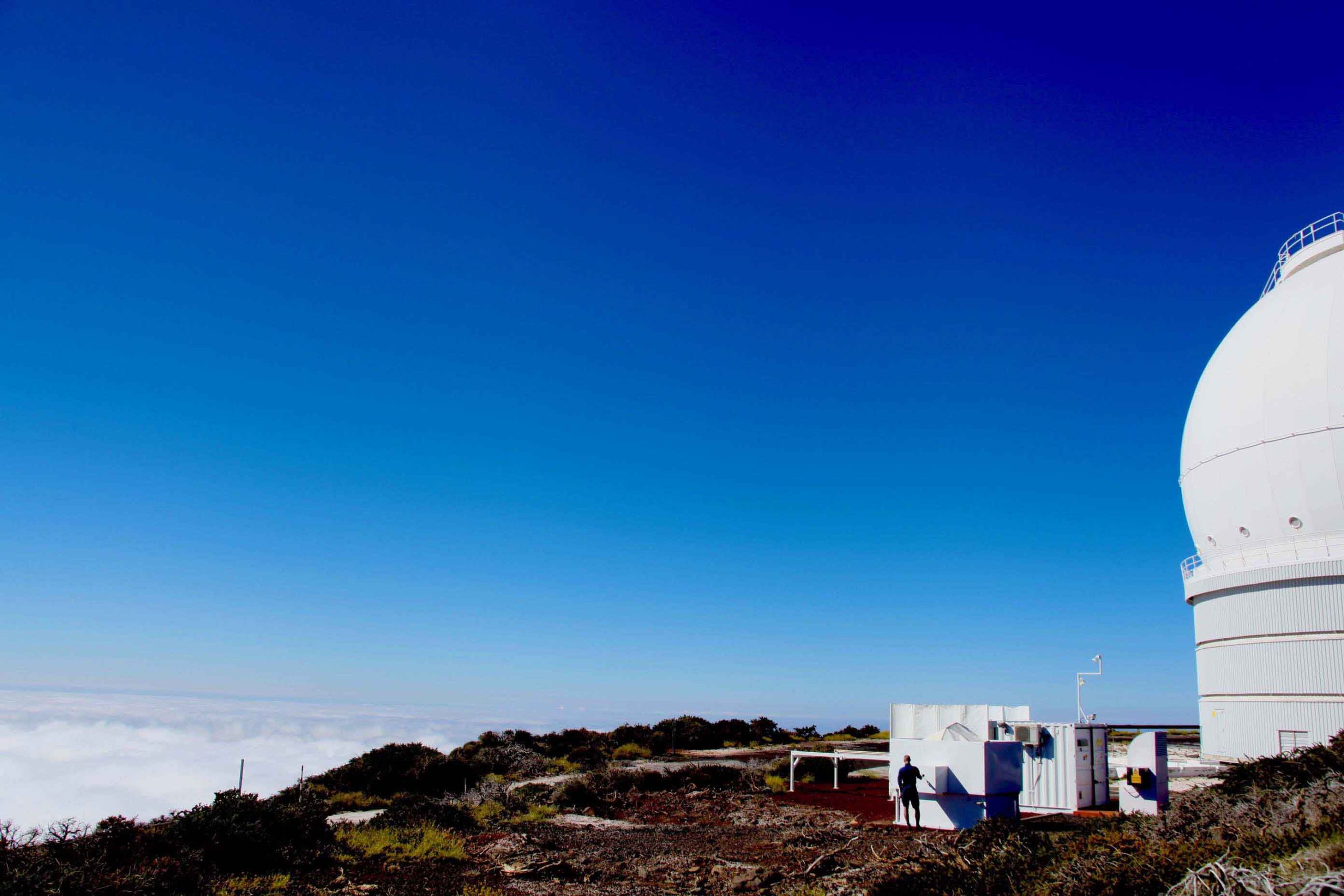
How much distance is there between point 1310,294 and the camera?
74.3ft

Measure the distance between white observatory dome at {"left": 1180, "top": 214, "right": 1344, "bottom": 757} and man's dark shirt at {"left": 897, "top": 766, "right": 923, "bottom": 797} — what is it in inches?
471

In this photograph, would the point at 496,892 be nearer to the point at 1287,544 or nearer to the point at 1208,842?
the point at 1208,842

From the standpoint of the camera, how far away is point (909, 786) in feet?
47.3

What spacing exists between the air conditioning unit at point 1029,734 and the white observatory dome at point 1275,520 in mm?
8540

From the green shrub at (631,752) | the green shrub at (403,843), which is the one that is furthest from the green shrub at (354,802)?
the green shrub at (631,752)

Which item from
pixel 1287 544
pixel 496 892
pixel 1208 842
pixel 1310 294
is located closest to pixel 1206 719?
pixel 1287 544

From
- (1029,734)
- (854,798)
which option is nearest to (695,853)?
(854,798)

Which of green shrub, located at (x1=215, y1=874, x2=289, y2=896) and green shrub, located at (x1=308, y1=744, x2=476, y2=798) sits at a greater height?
green shrub, located at (x1=215, y1=874, x2=289, y2=896)

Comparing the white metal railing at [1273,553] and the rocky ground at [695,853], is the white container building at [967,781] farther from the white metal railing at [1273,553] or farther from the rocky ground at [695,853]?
the white metal railing at [1273,553]

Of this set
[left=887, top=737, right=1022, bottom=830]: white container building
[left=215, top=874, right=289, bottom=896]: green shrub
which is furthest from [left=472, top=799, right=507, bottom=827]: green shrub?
[left=887, top=737, right=1022, bottom=830]: white container building

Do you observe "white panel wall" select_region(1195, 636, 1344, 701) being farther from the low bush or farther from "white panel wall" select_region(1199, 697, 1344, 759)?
the low bush

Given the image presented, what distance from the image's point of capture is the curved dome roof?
68.1 feet

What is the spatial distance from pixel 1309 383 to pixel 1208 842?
58.5 feet

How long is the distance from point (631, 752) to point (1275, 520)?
2115cm
